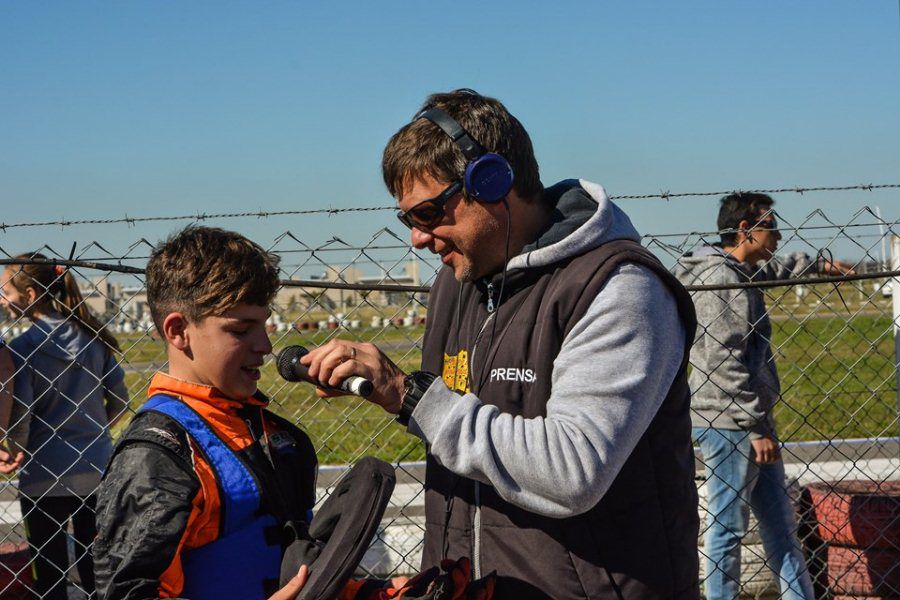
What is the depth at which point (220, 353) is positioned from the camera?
2438 mm

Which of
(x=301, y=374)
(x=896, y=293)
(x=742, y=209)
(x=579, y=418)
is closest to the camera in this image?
(x=579, y=418)

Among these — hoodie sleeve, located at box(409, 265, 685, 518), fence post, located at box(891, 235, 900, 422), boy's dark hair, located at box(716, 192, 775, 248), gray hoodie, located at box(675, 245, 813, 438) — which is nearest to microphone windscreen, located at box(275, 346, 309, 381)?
hoodie sleeve, located at box(409, 265, 685, 518)

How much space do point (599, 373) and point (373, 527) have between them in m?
0.56

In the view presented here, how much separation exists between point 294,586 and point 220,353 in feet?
2.10

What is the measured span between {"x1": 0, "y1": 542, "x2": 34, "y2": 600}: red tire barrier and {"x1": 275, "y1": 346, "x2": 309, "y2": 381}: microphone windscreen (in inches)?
113

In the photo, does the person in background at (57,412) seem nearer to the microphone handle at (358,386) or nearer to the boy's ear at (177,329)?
the boy's ear at (177,329)

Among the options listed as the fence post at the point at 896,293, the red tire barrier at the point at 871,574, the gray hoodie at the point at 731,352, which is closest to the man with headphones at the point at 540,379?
the gray hoodie at the point at 731,352

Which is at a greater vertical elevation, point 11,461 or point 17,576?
point 11,461

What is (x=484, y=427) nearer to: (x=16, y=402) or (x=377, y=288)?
(x=377, y=288)

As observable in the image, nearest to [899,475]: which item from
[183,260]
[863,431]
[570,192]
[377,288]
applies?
[863,431]

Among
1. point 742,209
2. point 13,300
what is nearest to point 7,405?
point 13,300

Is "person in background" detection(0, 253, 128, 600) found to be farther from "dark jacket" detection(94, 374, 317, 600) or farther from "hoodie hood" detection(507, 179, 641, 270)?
"hoodie hood" detection(507, 179, 641, 270)

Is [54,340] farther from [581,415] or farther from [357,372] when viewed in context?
[581,415]

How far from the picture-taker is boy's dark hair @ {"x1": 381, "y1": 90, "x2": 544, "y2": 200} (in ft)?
7.59
